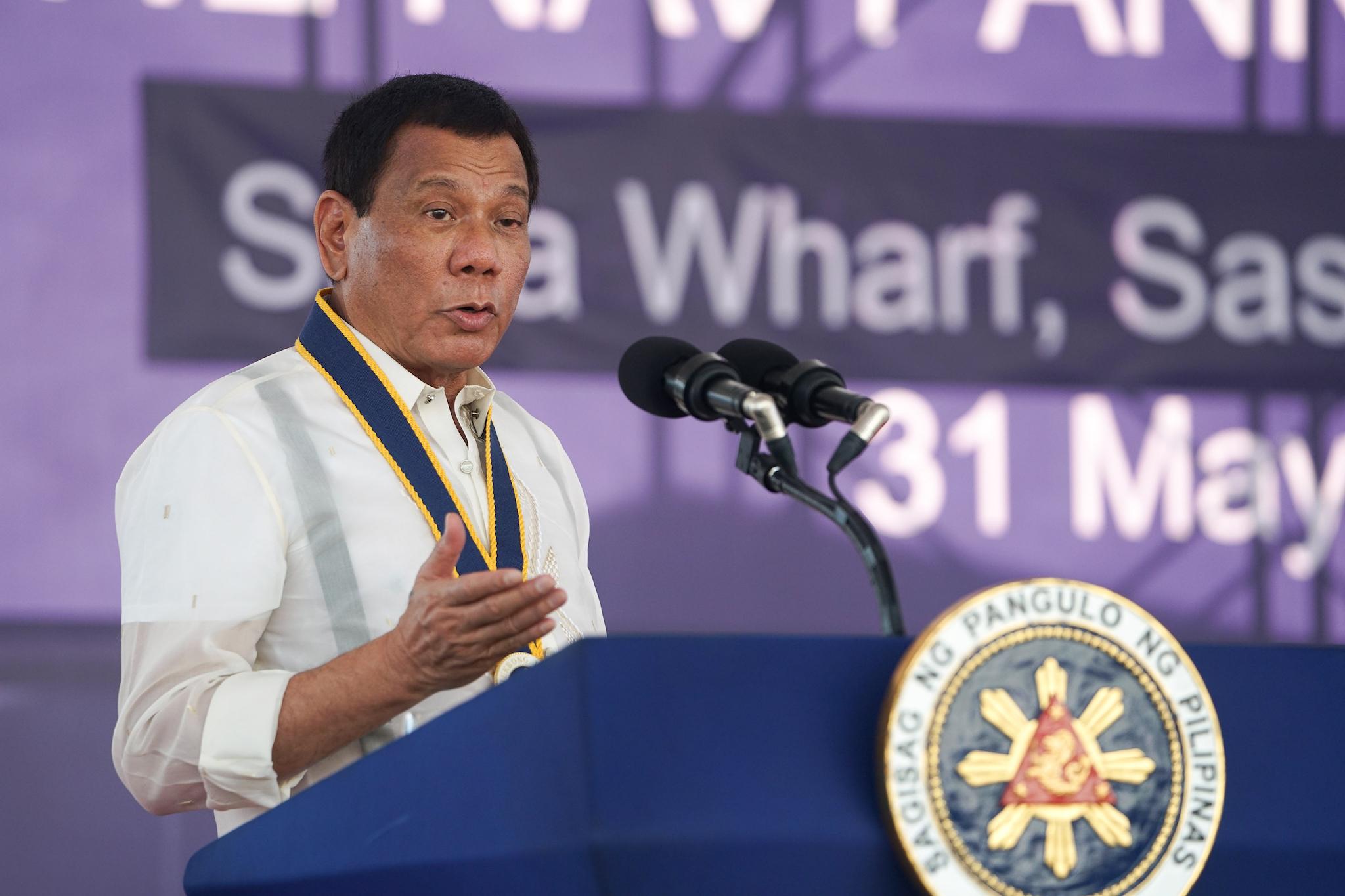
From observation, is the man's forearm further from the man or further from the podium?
the podium

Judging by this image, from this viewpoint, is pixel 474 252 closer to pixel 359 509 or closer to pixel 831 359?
pixel 359 509

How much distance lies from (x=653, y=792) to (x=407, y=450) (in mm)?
805

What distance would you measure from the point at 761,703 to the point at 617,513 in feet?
9.02

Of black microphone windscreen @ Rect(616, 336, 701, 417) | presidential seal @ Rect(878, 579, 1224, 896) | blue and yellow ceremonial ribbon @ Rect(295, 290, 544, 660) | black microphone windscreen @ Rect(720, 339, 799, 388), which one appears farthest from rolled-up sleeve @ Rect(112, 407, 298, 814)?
presidential seal @ Rect(878, 579, 1224, 896)

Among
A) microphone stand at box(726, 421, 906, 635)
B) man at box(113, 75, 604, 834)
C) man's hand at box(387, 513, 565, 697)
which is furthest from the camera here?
man at box(113, 75, 604, 834)

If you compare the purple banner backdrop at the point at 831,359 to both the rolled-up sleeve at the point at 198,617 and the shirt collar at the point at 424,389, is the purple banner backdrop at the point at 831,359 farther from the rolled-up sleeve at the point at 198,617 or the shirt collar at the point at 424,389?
the rolled-up sleeve at the point at 198,617

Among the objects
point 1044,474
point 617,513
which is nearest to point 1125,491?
point 1044,474

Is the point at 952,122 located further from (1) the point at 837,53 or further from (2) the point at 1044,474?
(2) the point at 1044,474

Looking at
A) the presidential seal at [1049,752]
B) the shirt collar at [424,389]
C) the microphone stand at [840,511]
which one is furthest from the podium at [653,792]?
the shirt collar at [424,389]

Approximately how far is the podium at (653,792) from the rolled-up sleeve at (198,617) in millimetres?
316

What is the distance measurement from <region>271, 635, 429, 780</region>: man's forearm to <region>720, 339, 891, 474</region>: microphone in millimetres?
420

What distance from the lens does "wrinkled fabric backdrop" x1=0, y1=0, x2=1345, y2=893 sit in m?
3.54

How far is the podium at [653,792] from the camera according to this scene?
3.35ft

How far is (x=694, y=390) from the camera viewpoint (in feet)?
4.81
